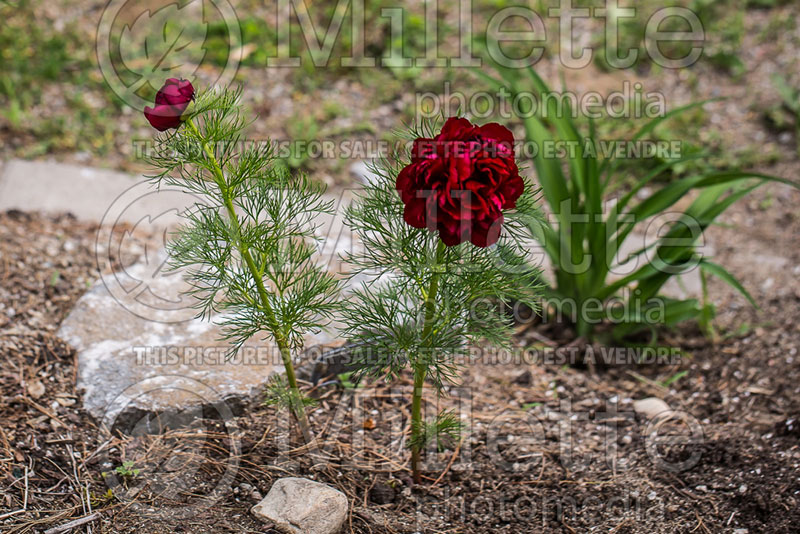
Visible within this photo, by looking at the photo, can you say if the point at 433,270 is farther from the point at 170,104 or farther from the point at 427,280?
the point at 170,104

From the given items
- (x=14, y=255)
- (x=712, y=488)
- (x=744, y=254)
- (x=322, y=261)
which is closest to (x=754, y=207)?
(x=744, y=254)

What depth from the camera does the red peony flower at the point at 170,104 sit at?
5.18 feet

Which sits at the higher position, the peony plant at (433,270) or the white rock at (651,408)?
the peony plant at (433,270)

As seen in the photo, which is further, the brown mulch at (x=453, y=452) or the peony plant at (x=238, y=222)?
the brown mulch at (x=453, y=452)

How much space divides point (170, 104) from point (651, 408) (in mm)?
1797

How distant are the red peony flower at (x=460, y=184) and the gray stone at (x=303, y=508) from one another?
806 mm

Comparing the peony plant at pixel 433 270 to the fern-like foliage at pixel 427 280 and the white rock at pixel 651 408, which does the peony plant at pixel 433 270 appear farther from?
the white rock at pixel 651 408

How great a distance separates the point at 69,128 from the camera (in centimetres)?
377

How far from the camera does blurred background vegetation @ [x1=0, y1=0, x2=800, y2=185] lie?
148 inches

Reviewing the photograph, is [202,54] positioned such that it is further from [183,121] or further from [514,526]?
[514,526]

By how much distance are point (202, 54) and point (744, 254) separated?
295cm

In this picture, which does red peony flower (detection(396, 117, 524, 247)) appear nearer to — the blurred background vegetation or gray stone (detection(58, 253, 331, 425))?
gray stone (detection(58, 253, 331, 425))

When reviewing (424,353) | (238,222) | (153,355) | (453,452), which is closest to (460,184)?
(424,353)

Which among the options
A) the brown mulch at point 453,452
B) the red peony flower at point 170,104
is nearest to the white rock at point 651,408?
the brown mulch at point 453,452
